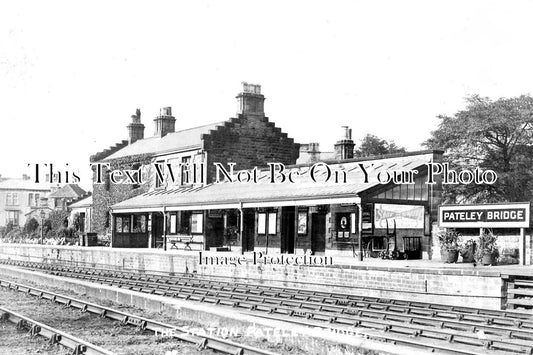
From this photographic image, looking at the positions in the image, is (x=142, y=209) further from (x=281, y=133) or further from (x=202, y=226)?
(x=281, y=133)

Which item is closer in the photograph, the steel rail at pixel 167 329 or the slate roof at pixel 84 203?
the steel rail at pixel 167 329

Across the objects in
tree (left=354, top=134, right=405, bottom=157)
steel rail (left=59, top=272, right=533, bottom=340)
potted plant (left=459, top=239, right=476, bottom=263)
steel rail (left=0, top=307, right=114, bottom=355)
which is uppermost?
tree (left=354, top=134, right=405, bottom=157)

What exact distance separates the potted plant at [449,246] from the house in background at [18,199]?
67.1 metres

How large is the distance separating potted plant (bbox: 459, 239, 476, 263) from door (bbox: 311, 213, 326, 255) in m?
6.71

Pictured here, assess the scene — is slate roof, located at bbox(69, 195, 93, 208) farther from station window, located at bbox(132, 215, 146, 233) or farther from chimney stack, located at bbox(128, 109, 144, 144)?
station window, located at bbox(132, 215, 146, 233)

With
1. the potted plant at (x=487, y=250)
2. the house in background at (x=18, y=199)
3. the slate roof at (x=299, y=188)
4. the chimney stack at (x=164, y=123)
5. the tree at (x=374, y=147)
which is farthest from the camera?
the house in background at (x=18, y=199)

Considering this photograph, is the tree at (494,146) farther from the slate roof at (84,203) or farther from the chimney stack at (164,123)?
the slate roof at (84,203)

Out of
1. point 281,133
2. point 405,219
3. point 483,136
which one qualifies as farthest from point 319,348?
point 483,136

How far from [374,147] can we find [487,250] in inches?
1430

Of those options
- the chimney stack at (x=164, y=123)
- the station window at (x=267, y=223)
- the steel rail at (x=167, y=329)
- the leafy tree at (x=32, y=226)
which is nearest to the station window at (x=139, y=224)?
the chimney stack at (x=164, y=123)

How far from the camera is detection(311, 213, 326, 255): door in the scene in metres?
26.1

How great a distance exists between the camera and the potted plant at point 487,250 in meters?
18.9

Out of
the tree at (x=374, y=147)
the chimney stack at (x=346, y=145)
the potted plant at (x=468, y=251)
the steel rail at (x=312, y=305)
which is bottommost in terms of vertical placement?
the steel rail at (x=312, y=305)

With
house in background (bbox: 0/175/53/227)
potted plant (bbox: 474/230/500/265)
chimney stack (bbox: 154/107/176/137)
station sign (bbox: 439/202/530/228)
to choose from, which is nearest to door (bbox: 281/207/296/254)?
station sign (bbox: 439/202/530/228)
